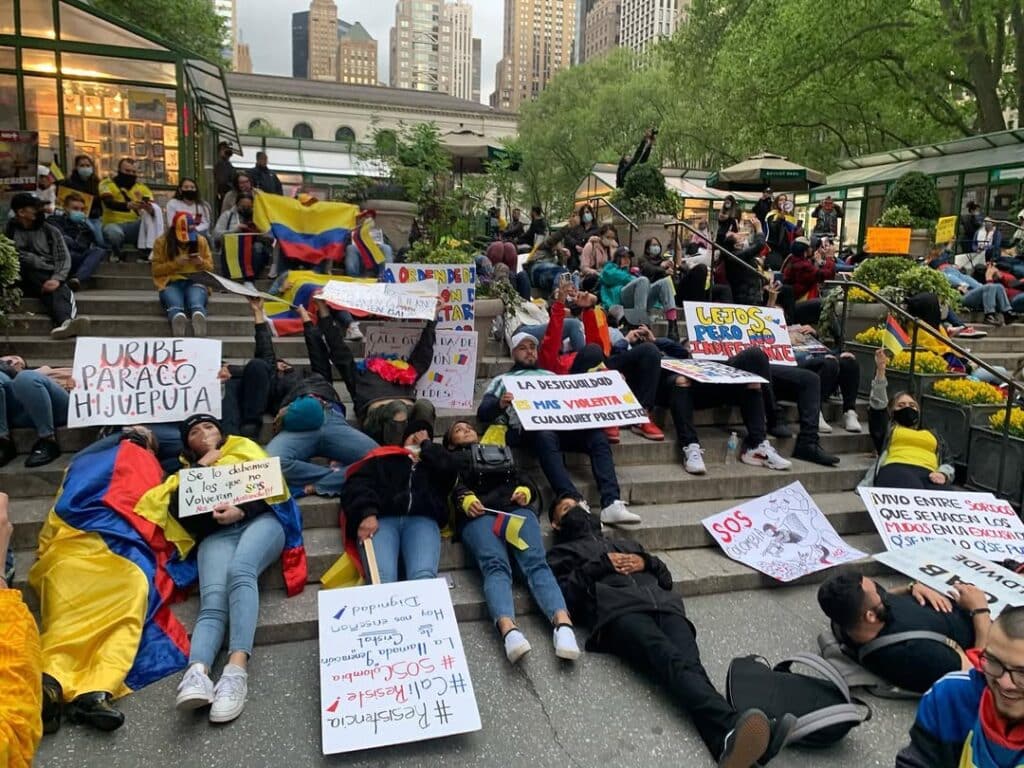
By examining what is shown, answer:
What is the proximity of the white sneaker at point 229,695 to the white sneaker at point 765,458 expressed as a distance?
429 cm

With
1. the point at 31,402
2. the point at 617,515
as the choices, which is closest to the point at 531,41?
the point at 31,402

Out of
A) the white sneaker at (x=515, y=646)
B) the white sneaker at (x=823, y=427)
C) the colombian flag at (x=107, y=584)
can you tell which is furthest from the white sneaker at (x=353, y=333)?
the white sneaker at (x=823, y=427)

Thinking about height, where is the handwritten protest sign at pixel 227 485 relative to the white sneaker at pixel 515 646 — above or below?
above

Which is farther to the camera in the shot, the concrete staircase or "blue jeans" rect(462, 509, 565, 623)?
the concrete staircase

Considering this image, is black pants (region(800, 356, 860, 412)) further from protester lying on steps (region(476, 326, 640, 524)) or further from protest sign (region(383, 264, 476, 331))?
protest sign (region(383, 264, 476, 331))

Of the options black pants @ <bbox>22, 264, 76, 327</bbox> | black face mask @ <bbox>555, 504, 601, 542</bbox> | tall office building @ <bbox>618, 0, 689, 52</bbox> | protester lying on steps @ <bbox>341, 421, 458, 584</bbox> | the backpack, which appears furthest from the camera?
tall office building @ <bbox>618, 0, 689, 52</bbox>

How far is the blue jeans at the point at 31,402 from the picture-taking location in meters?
4.88

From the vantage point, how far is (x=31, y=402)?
4.88m

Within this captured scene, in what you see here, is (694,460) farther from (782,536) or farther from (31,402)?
(31,402)

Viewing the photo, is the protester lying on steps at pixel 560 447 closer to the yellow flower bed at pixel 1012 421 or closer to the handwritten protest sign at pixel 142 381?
the handwritten protest sign at pixel 142 381

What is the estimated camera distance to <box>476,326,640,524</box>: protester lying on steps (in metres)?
4.98

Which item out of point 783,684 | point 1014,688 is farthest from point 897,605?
point 1014,688

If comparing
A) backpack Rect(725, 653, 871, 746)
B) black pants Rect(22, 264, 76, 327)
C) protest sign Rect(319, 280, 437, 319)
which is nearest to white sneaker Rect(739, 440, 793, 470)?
backpack Rect(725, 653, 871, 746)

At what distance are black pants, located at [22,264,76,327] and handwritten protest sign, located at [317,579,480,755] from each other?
15.8ft
